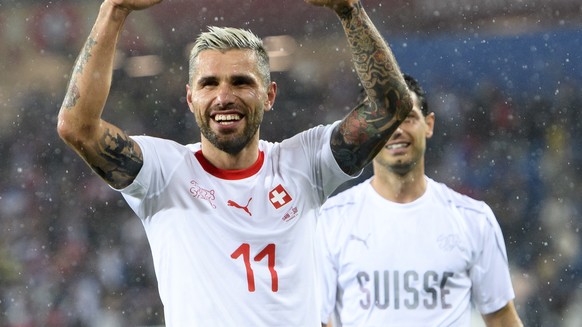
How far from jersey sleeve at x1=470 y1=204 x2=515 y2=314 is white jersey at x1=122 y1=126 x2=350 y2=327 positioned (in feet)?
5.98

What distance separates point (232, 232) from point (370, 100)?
61 cm

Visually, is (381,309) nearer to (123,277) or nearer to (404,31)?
(123,277)

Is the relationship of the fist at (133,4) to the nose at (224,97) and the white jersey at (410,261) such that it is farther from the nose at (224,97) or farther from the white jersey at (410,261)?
the white jersey at (410,261)

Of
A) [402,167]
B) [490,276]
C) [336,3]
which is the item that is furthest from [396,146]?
[336,3]

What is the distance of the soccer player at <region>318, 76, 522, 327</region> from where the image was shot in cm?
481

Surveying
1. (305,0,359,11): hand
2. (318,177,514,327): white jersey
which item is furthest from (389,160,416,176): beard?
(305,0,359,11): hand

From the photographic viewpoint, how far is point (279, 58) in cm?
991

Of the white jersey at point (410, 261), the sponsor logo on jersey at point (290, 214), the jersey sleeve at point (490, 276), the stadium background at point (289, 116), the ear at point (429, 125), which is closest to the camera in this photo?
the sponsor logo on jersey at point (290, 214)

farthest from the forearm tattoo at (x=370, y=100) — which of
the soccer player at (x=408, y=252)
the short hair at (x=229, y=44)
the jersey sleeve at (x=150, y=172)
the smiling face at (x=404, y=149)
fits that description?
the smiling face at (x=404, y=149)

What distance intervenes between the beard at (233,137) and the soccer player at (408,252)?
1754 mm

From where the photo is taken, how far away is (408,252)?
4926 mm

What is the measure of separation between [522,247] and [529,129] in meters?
1.26

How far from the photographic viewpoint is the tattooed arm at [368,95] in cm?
310

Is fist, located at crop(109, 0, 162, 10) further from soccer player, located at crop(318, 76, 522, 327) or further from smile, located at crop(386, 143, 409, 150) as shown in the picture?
smile, located at crop(386, 143, 409, 150)
